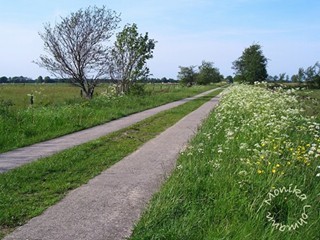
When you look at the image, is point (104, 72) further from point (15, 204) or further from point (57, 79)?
point (15, 204)

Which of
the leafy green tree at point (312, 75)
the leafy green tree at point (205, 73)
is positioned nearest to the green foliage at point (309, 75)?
the leafy green tree at point (312, 75)

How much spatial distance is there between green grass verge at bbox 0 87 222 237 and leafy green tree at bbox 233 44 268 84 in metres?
59.2

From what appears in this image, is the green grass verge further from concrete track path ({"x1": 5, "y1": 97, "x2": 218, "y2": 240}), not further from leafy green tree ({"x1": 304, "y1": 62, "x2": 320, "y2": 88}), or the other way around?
leafy green tree ({"x1": 304, "y1": 62, "x2": 320, "y2": 88})

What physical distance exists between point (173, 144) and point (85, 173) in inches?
144

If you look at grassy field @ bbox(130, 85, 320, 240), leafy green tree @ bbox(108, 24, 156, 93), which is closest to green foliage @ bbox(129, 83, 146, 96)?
leafy green tree @ bbox(108, 24, 156, 93)

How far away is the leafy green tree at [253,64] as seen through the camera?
67500mm

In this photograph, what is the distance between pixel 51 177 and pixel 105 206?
6.39ft

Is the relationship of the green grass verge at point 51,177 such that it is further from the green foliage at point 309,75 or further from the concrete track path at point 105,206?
the green foliage at point 309,75

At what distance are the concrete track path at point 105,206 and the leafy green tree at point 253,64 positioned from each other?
201ft

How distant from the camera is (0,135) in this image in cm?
1027

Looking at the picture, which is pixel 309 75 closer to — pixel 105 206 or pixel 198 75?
pixel 198 75

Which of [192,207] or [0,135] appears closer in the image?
[192,207]

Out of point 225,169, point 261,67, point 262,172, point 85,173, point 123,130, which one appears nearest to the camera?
point 262,172

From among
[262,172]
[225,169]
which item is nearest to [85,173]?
[225,169]
